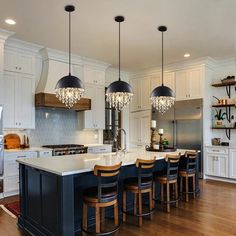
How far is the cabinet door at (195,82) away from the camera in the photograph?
6074mm

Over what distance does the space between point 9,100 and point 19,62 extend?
2.78 ft

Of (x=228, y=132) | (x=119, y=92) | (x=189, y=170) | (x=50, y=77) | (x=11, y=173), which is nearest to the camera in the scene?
(x=119, y=92)

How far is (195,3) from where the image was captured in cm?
331

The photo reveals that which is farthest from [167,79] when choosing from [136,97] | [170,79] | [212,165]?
[212,165]

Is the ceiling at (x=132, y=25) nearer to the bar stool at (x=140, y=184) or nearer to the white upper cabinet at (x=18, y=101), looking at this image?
the white upper cabinet at (x=18, y=101)

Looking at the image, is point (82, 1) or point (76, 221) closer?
point (76, 221)

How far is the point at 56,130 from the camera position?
584 cm

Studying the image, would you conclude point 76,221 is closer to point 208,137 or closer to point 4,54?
point 4,54

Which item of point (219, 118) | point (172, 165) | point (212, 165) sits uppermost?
point (219, 118)

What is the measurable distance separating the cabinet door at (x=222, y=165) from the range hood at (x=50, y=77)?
3.62m

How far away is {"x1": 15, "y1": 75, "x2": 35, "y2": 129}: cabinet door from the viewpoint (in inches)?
194

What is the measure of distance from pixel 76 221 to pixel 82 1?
2.97m

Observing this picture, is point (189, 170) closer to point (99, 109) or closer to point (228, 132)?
point (228, 132)

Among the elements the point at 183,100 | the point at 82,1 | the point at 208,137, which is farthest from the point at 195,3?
the point at 208,137
